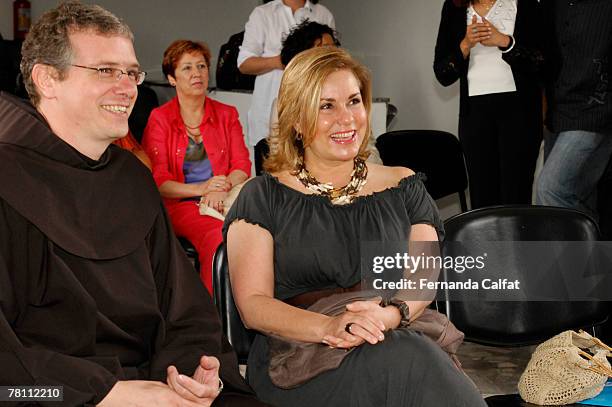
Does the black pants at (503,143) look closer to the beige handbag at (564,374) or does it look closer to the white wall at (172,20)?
the beige handbag at (564,374)

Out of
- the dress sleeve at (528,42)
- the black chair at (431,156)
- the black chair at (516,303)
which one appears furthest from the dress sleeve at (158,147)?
the black chair at (516,303)

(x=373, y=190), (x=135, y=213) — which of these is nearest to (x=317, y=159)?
(x=373, y=190)

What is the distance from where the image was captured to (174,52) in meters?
4.30

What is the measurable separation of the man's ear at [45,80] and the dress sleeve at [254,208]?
541mm

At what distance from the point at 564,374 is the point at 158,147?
235 cm

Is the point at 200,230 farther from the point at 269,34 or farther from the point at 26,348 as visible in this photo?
the point at 26,348

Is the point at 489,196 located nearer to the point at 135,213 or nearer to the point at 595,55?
the point at 595,55

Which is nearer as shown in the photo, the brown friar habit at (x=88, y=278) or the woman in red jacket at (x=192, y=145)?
the brown friar habit at (x=88, y=278)

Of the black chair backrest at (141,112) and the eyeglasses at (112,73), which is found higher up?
the eyeglasses at (112,73)

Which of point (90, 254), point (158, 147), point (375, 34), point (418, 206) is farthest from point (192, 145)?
point (375, 34)

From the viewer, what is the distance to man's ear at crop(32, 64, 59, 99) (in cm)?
201

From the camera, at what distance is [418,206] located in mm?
2400

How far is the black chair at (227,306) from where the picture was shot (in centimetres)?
233

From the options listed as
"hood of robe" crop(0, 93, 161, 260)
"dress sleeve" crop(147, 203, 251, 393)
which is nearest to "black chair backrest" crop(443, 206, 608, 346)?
"dress sleeve" crop(147, 203, 251, 393)
